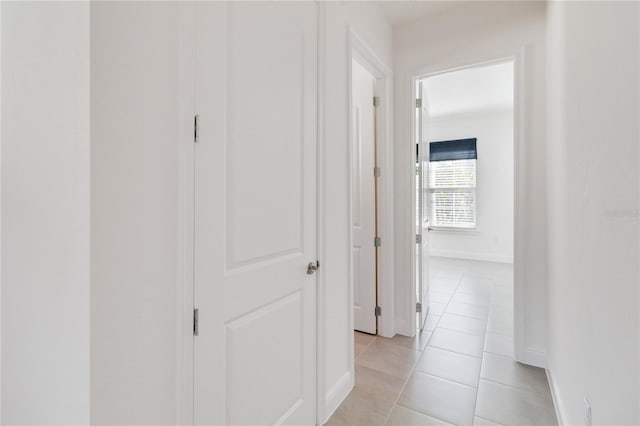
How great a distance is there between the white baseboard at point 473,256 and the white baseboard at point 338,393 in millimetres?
5237

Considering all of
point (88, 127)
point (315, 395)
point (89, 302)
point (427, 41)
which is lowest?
point (315, 395)

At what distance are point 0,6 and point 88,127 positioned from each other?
559 millimetres

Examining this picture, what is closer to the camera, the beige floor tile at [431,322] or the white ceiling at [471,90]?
the beige floor tile at [431,322]

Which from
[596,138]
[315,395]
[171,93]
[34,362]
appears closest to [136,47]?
[171,93]

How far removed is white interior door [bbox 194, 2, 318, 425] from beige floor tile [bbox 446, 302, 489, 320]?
2384mm

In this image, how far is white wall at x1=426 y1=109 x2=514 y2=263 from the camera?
19.5ft

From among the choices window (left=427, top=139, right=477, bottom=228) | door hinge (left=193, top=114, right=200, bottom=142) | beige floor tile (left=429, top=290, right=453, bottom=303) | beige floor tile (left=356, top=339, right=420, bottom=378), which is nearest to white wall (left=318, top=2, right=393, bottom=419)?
beige floor tile (left=356, top=339, right=420, bottom=378)

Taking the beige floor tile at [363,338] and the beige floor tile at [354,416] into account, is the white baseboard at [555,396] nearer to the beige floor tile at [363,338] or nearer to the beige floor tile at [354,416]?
the beige floor tile at [354,416]

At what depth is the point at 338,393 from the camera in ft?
6.13

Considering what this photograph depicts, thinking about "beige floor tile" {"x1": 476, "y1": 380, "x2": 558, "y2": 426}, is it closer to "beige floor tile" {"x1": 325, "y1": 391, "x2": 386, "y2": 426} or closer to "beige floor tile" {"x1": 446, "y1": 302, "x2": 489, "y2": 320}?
"beige floor tile" {"x1": 325, "y1": 391, "x2": 386, "y2": 426}

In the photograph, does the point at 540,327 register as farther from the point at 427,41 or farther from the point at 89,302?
the point at 89,302

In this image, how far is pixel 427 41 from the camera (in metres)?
2.70

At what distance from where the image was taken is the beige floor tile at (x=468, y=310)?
331cm

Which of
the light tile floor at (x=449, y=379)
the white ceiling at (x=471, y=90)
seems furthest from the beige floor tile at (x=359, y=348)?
the white ceiling at (x=471, y=90)
